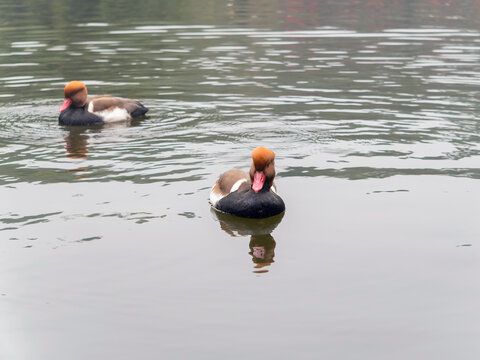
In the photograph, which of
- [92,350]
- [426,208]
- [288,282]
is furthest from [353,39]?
[92,350]

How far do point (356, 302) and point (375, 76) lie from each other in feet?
43.2

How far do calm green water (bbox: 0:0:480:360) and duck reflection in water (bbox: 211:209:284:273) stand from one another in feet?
0.11

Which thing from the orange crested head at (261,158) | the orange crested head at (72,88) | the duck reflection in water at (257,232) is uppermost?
the orange crested head at (261,158)

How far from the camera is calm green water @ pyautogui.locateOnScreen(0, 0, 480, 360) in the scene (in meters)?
6.66

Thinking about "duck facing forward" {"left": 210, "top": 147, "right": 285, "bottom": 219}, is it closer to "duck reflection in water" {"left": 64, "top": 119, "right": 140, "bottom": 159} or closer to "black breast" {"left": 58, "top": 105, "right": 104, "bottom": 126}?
"duck reflection in water" {"left": 64, "top": 119, "right": 140, "bottom": 159}

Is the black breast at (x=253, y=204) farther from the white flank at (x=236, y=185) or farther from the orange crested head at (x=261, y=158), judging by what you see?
the orange crested head at (x=261, y=158)

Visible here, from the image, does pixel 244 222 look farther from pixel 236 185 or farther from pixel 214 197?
pixel 214 197

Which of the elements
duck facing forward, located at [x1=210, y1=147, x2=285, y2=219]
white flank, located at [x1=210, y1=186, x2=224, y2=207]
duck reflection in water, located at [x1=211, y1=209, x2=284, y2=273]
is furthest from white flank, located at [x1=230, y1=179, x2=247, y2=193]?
duck reflection in water, located at [x1=211, y1=209, x2=284, y2=273]

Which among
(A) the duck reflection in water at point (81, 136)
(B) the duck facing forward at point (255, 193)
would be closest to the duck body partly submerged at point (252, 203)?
(B) the duck facing forward at point (255, 193)

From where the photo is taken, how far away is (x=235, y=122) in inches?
568

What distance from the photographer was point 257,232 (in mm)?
9289

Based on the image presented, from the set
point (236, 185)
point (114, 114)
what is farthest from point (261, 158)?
point (114, 114)

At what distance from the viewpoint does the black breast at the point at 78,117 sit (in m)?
14.6

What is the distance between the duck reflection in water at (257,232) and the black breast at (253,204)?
0.08 metres
